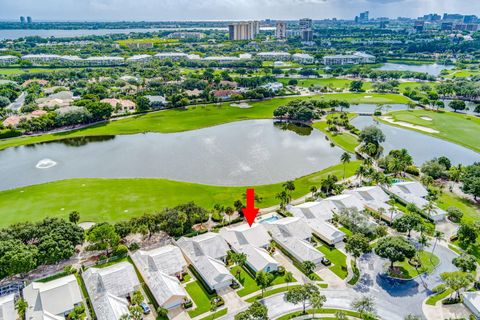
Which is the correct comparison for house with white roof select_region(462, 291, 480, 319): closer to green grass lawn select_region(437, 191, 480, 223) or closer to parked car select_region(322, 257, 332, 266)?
parked car select_region(322, 257, 332, 266)

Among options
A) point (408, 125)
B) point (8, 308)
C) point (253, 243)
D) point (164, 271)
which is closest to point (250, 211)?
point (253, 243)

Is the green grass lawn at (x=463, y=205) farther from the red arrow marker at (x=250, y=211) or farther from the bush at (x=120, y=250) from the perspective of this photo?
the bush at (x=120, y=250)

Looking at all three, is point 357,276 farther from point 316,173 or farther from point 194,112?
point 194,112

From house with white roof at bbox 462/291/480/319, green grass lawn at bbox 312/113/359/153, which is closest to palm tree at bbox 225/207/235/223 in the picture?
house with white roof at bbox 462/291/480/319

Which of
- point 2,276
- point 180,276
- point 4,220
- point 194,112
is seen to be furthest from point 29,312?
point 194,112

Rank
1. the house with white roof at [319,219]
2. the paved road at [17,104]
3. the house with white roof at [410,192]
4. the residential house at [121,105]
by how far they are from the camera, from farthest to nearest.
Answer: the paved road at [17,104] < the residential house at [121,105] < the house with white roof at [410,192] < the house with white roof at [319,219]

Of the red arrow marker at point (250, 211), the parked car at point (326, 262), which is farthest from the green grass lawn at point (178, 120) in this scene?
the parked car at point (326, 262)
